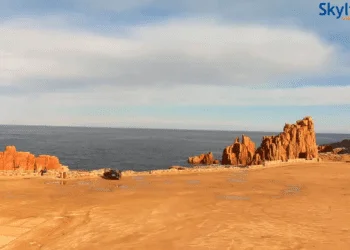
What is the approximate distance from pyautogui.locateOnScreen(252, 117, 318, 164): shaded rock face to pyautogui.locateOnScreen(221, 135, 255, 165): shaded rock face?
2.99 meters

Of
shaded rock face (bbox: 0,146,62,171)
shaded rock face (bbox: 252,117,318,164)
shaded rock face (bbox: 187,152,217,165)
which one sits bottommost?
shaded rock face (bbox: 187,152,217,165)

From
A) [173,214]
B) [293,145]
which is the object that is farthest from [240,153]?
[173,214]

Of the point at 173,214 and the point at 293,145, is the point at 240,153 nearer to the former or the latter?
the point at 293,145

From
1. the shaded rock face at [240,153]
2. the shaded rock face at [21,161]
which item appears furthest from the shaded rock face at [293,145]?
the shaded rock face at [21,161]

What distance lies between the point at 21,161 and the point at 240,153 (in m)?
39.3

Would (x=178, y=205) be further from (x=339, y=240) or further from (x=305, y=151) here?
(x=305, y=151)

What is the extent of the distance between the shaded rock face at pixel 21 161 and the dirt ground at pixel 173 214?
17.2 meters

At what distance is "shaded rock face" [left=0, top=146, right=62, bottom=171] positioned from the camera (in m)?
42.8

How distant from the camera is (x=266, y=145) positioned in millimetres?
57562

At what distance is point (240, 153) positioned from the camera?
203ft

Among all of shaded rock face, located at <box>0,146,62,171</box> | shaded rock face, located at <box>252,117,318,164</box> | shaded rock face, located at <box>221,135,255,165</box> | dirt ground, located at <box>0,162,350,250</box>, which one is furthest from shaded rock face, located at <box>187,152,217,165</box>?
dirt ground, located at <box>0,162,350,250</box>

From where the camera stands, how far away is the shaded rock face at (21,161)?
1684 inches

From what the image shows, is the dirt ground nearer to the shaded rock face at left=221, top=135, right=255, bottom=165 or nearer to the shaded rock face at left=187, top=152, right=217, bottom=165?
the shaded rock face at left=221, top=135, right=255, bottom=165

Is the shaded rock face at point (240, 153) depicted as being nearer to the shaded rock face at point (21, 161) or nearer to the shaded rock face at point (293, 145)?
the shaded rock face at point (293, 145)
